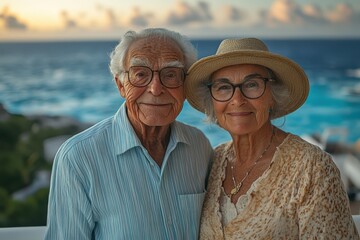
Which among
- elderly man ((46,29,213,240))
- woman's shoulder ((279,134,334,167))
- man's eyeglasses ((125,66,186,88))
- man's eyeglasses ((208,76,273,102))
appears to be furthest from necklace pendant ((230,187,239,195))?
man's eyeglasses ((125,66,186,88))

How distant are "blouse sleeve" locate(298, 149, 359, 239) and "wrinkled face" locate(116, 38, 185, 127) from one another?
0.64 meters

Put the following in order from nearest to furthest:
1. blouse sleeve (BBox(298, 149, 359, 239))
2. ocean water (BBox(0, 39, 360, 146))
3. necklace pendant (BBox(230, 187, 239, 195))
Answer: blouse sleeve (BBox(298, 149, 359, 239)), necklace pendant (BBox(230, 187, 239, 195)), ocean water (BBox(0, 39, 360, 146))

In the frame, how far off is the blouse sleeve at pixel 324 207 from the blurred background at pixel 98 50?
1240 cm

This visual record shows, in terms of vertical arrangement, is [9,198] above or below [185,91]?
below

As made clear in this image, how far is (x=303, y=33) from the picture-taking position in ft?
72.4

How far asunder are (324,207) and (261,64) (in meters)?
0.62

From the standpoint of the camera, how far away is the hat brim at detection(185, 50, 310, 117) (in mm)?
1962

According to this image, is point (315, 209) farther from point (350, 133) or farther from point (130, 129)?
point (350, 133)

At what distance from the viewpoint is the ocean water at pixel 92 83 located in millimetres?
20234

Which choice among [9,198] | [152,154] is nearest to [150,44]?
[152,154]

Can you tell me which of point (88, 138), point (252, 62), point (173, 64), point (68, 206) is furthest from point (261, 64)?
point (68, 206)

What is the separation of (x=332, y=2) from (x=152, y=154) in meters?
19.6

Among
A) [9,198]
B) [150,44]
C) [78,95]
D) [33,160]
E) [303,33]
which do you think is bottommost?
[9,198]

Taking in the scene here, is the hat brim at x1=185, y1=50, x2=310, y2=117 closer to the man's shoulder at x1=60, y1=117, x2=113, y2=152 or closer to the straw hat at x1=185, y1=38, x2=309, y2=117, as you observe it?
the straw hat at x1=185, y1=38, x2=309, y2=117
